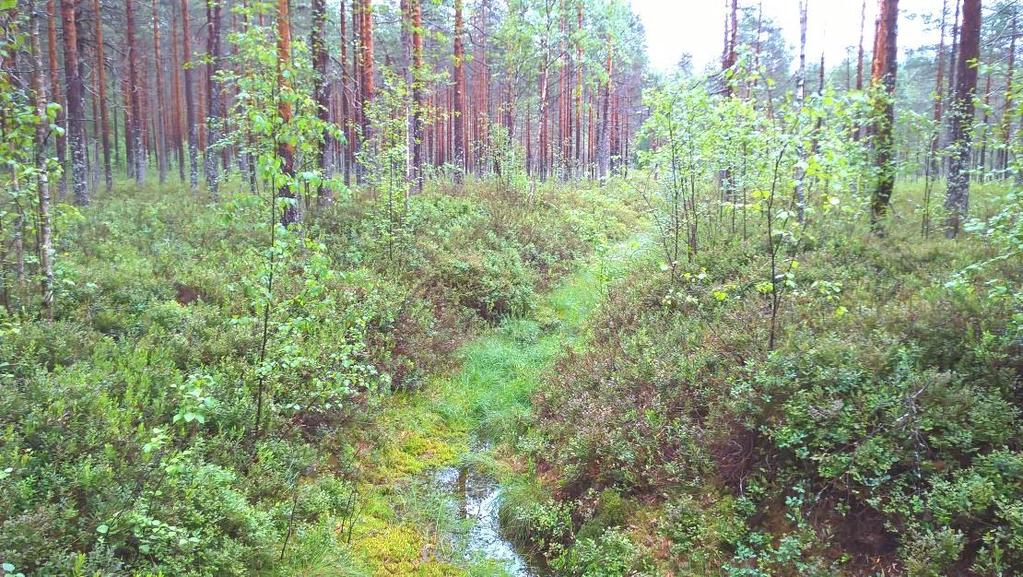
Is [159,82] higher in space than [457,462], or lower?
higher

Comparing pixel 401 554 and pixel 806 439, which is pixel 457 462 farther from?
pixel 806 439

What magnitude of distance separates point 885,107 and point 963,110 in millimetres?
1226

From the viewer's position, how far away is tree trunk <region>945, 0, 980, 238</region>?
9.23 metres

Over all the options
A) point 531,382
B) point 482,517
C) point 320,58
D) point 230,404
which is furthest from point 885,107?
point 320,58

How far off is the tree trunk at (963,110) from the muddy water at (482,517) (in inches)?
365

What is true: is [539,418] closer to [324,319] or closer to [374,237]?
[324,319]

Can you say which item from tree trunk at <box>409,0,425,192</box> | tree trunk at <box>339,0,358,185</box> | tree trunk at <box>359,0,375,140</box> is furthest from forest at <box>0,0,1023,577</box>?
tree trunk at <box>359,0,375,140</box>

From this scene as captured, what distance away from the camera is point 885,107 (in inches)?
382

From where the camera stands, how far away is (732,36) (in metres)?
19.8

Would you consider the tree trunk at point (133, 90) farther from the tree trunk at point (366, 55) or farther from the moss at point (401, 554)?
the moss at point (401, 554)

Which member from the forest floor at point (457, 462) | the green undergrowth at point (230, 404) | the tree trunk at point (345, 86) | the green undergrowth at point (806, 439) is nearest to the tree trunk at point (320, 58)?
the tree trunk at point (345, 86)

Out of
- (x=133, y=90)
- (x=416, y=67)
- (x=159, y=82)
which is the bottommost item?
(x=416, y=67)

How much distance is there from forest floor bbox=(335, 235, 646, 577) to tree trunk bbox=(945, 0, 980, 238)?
23.1ft

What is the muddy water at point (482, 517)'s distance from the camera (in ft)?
16.4
